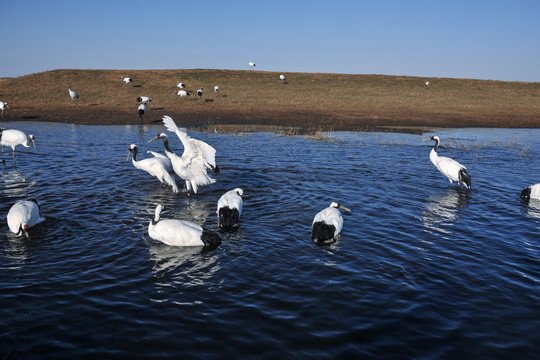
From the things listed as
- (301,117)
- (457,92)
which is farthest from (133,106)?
(457,92)

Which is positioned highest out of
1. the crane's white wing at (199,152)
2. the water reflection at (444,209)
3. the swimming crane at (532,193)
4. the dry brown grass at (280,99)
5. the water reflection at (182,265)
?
the dry brown grass at (280,99)

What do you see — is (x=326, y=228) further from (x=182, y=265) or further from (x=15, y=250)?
(x=15, y=250)

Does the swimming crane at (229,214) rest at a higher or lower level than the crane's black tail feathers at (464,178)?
lower

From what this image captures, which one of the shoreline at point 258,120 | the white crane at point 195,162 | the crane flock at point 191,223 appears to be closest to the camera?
the crane flock at point 191,223

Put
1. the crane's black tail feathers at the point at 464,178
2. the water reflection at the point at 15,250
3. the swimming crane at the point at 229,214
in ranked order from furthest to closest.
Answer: the crane's black tail feathers at the point at 464,178 → the swimming crane at the point at 229,214 → the water reflection at the point at 15,250

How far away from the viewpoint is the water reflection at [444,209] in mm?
10578

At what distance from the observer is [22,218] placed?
879 centimetres

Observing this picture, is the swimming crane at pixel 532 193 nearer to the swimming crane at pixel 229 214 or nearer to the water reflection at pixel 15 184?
the swimming crane at pixel 229 214

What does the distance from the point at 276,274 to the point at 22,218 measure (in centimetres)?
557

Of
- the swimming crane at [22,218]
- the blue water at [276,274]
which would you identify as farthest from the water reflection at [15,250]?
the swimming crane at [22,218]

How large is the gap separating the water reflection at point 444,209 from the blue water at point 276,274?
78 millimetres

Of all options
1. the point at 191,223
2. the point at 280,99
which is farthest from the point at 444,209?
the point at 280,99

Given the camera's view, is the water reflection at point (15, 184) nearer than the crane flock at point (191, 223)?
No

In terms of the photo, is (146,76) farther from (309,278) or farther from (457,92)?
(309,278)
